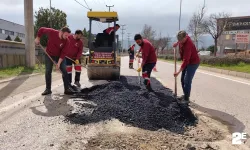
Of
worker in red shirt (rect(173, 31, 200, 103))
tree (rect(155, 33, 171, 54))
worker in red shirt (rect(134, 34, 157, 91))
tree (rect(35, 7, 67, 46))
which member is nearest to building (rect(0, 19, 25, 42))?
tree (rect(35, 7, 67, 46))

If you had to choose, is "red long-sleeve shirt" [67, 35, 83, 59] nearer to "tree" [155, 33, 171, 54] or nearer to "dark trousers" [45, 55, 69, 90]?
"dark trousers" [45, 55, 69, 90]

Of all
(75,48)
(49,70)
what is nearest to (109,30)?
(75,48)

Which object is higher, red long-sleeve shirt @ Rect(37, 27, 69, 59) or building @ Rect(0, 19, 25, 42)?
building @ Rect(0, 19, 25, 42)

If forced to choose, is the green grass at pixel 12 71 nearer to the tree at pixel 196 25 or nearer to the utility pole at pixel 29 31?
the utility pole at pixel 29 31

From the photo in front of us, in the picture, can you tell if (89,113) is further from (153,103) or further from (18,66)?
(18,66)

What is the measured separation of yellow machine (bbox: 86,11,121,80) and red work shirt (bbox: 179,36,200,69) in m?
4.08

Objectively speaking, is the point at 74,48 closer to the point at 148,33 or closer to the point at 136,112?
the point at 136,112

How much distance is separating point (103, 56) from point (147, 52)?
333 cm

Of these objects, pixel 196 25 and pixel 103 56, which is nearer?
pixel 103 56

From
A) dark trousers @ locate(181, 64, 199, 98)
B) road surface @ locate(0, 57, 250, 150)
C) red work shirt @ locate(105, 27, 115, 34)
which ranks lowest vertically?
road surface @ locate(0, 57, 250, 150)

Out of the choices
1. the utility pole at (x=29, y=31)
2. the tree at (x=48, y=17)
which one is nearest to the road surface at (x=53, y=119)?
the utility pole at (x=29, y=31)

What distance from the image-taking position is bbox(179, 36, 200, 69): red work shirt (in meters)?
6.81

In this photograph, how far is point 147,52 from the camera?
785cm

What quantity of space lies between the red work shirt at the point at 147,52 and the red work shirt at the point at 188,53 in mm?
1055
